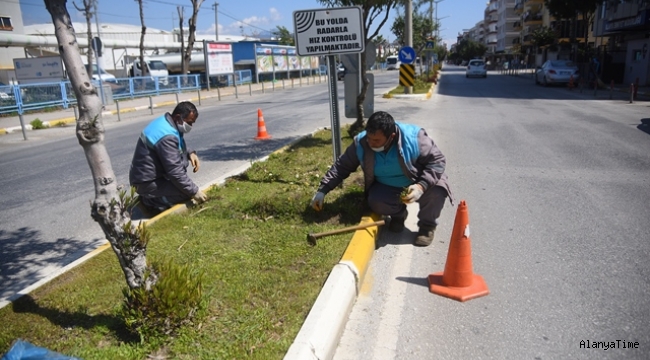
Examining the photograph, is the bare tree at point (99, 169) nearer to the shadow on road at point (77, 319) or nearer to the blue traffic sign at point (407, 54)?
the shadow on road at point (77, 319)

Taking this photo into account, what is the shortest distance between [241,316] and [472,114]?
43.5ft

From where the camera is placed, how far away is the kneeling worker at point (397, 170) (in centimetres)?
440

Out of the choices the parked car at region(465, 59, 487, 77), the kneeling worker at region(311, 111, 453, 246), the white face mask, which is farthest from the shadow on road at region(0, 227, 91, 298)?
the parked car at region(465, 59, 487, 77)

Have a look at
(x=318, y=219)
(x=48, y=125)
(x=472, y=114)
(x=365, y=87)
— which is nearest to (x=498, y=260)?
(x=318, y=219)

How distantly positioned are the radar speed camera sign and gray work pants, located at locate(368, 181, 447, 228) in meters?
1.86

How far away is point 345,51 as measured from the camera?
5.80m

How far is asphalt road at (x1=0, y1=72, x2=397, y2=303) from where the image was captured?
482cm

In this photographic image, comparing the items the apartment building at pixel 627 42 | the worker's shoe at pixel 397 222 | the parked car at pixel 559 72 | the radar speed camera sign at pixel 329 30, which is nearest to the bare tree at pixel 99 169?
the worker's shoe at pixel 397 222

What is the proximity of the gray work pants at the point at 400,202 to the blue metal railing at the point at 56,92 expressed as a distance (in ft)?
36.3

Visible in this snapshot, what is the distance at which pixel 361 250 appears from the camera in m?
4.13

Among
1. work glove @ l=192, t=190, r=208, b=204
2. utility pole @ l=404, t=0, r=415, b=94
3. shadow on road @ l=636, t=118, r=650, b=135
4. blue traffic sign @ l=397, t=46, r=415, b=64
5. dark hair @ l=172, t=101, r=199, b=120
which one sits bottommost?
shadow on road @ l=636, t=118, r=650, b=135

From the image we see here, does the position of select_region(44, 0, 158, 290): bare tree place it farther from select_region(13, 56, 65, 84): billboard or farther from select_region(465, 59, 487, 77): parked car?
select_region(465, 59, 487, 77): parked car

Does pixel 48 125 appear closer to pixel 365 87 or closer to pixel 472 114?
pixel 365 87

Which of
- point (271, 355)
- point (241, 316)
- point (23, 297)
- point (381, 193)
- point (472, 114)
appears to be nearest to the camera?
point (271, 355)
